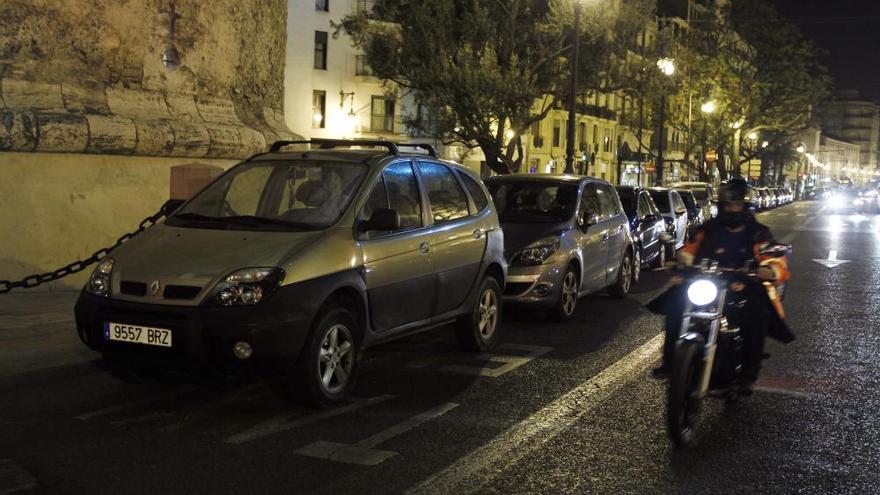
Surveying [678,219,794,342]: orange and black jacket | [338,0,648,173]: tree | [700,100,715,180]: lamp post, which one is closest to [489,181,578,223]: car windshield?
[678,219,794,342]: orange and black jacket

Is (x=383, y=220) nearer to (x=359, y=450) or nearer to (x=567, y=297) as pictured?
(x=359, y=450)

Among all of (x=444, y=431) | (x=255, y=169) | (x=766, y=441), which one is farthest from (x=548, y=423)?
(x=255, y=169)

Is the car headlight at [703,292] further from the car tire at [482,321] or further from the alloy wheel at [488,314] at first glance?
the alloy wheel at [488,314]

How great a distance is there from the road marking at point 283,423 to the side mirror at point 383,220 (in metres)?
1.20

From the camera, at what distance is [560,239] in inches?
400

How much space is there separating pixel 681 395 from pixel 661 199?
565 inches

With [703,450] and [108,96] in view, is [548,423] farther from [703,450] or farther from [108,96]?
[108,96]

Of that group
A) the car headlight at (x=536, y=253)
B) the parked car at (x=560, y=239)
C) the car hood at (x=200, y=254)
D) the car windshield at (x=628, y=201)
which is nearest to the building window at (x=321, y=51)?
the car windshield at (x=628, y=201)

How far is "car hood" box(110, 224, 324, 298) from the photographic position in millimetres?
5820

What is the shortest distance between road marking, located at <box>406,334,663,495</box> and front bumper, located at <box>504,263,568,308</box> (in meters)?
2.01

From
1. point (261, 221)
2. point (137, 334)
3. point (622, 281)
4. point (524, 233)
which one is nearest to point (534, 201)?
point (524, 233)

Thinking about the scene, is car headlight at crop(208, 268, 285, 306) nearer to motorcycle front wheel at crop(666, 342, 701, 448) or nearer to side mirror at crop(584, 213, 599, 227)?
motorcycle front wheel at crop(666, 342, 701, 448)

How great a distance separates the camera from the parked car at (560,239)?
993 cm

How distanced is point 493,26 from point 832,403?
19870 millimetres
